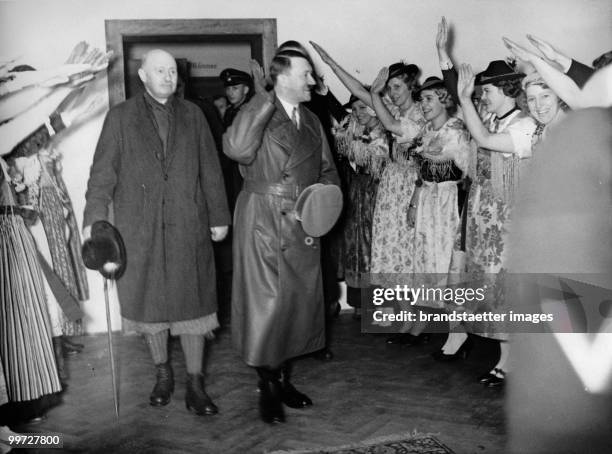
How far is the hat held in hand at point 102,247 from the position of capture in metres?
3.12

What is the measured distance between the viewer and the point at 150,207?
326cm

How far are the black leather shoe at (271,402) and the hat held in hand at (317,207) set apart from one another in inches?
30.6

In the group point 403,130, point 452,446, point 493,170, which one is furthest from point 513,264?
point 403,130

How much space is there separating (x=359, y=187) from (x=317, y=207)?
1673mm

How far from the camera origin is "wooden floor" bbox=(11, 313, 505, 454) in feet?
9.64

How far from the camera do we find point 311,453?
2783 millimetres

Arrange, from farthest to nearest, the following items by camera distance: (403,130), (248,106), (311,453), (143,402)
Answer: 1. (403,130)
2. (143,402)
3. (248,106)
4. (311,453)

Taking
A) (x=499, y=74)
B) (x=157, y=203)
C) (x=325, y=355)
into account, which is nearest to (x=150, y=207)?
(x=157, y=203)

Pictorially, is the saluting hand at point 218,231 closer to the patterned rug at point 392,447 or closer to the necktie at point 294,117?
the necktie at point 294,117

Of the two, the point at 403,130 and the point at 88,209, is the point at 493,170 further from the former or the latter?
the point at 88,209

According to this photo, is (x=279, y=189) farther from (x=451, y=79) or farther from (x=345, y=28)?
(x=345, y=28)

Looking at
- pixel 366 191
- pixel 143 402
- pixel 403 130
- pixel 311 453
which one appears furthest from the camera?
pixel 366 191

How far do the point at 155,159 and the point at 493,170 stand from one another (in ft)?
5.78

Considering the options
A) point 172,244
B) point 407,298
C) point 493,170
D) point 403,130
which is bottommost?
point 407,298
